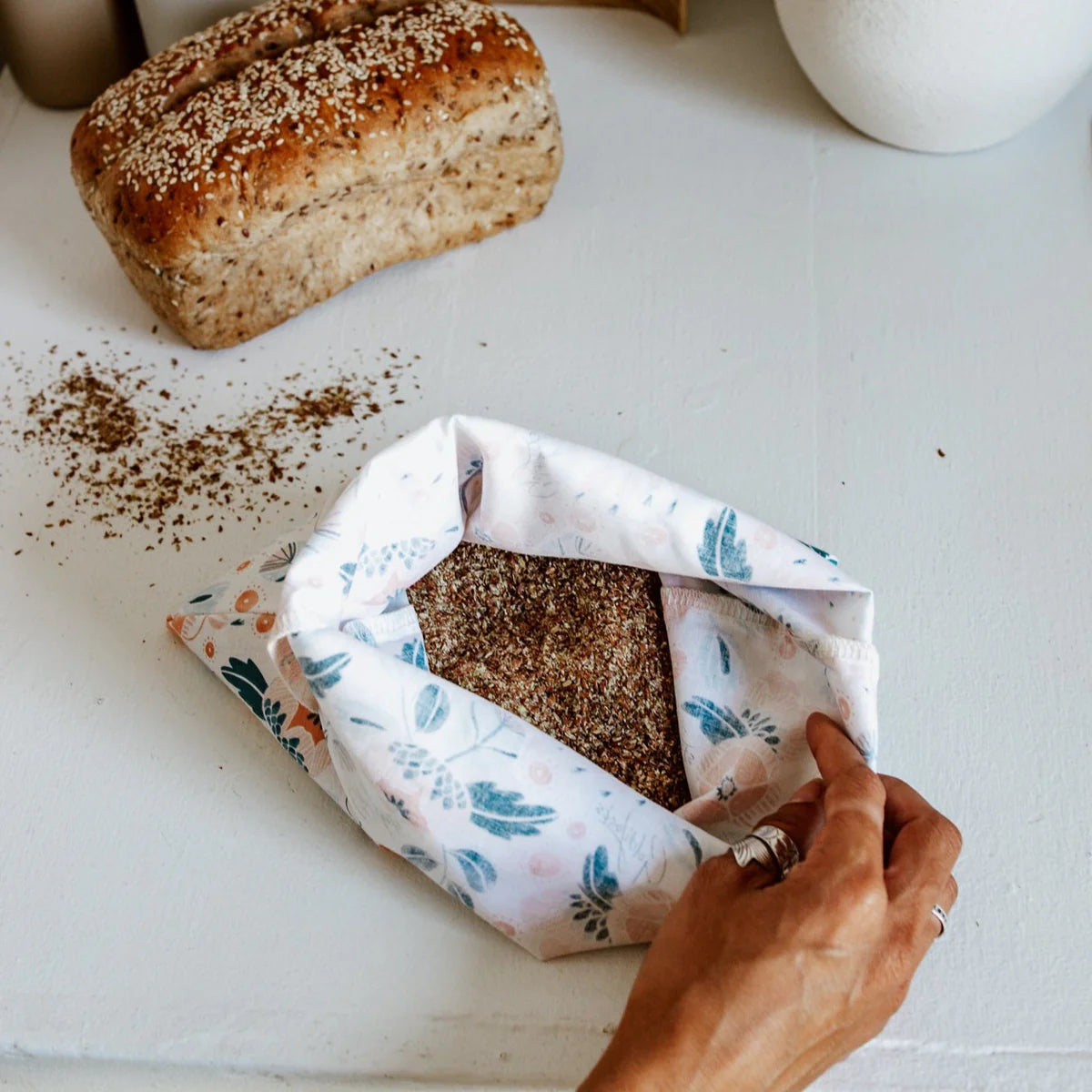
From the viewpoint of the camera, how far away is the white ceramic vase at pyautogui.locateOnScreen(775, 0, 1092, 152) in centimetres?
102

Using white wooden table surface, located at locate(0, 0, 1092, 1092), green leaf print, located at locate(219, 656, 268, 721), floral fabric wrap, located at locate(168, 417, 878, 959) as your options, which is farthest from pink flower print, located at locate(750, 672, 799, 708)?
green leaf print, located at locate(219, 656, 268, 721)

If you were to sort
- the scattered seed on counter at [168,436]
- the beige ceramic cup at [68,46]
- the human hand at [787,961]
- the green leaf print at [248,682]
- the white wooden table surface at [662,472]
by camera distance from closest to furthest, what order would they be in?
1. the human hand at [787,961]
2. the white wooden table surface at [662,472]
3. the green leaf print at [248,682]
4. the scattered seed on counter at [168,436]
5. the beige ceramic cup at [68,46]

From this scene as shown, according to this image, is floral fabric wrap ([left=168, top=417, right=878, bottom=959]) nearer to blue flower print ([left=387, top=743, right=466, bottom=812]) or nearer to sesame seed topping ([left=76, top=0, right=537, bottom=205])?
blue flower print ([left=387, top=743, right=466, bottom=812])

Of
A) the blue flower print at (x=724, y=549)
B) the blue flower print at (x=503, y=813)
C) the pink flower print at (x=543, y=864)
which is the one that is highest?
the blue flower print at (x=724, y=549)

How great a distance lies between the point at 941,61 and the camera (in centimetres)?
106

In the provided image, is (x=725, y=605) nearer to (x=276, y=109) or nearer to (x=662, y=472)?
(x=662, y=472)

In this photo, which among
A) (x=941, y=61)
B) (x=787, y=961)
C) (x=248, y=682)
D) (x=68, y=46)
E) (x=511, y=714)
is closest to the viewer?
(x=787, y=961)

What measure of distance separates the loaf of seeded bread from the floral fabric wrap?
1.00 ft

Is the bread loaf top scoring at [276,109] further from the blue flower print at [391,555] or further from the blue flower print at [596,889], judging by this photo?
the blue flower print at [596,889]

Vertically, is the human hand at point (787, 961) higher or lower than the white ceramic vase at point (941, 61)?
lower

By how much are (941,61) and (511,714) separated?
0.75m

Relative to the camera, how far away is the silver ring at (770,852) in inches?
24.7

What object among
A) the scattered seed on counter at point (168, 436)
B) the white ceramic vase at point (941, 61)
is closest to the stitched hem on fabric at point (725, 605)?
the scattered seed on counter at point (168, 436)

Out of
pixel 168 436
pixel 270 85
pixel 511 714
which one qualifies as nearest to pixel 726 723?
pixel 511 714
